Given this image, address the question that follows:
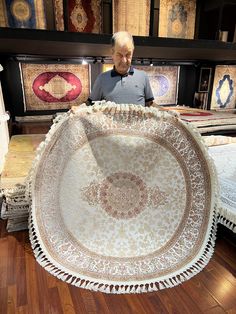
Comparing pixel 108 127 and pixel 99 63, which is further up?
pixel 99 63

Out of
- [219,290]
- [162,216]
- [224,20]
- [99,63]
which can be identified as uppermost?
[224,20]

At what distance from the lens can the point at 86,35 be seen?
331cm

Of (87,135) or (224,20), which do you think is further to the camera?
(224,20)

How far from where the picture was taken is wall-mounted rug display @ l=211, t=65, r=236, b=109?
680 cm

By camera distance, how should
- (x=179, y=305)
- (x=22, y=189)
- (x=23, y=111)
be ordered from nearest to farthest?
1. (x=179, y=305)
2. (x=22, y=189)
3. (x=23, y=111)

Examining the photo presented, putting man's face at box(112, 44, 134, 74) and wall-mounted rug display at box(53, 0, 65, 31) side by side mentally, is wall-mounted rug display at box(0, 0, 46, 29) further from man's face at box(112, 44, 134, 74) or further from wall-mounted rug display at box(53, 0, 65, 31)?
man's face at box(112, 44, 134, 74)

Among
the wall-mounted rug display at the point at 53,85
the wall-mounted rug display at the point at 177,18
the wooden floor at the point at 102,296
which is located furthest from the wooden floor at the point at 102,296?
the wall-mounted rug display at the point at 177,18

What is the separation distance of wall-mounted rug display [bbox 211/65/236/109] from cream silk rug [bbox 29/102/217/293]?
6238 millimetres

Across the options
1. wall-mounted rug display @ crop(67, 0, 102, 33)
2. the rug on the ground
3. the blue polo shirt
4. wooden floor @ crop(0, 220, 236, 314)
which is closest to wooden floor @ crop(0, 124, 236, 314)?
wooden floor @ crop(0, 220, 236, 314)

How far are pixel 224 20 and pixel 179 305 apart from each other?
7033 millimetres

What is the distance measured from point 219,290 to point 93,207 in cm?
79

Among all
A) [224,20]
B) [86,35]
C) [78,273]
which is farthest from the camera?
[224,20]

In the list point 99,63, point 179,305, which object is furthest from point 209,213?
point 99,63

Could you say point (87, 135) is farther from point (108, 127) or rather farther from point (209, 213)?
point (209, 213)
